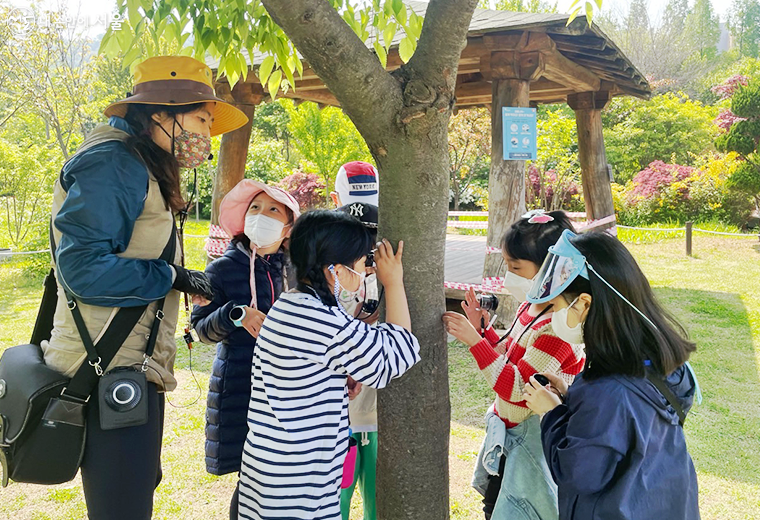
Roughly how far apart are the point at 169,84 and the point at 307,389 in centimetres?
106

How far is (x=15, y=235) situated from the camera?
39.6ft

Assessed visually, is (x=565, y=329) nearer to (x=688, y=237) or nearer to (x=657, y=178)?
(x=688, y=237)

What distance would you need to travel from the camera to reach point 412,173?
184 cm

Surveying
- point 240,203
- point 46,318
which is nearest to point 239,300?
point 240,203

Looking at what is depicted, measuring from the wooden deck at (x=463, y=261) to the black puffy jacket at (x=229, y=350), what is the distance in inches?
171

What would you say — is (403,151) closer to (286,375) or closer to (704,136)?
(286,375)

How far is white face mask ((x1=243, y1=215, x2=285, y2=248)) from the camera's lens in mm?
2461

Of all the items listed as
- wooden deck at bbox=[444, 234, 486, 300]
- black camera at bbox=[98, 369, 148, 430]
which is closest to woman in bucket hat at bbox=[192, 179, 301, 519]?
black camera at bbox=[98, 369, 148, 430]

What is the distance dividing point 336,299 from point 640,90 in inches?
292

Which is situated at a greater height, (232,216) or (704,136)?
(704,136)

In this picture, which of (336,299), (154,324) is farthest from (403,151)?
(154,324)

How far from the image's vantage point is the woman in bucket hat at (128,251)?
1.67m

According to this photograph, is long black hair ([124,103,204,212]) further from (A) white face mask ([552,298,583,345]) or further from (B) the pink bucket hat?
(A) white face mask ([552,298,583,345])

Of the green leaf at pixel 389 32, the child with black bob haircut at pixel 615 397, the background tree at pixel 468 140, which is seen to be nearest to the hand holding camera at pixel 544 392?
the child with black bob haircut at pixel 615 397
